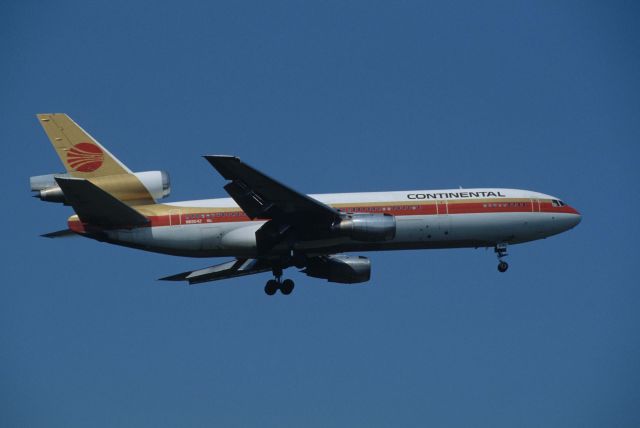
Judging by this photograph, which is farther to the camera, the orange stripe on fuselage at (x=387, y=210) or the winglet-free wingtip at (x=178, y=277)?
the winglet-free wingtip at (x=178, y=277)

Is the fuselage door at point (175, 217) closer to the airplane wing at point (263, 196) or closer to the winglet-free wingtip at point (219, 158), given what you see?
the airplane wing at point (263, 196)

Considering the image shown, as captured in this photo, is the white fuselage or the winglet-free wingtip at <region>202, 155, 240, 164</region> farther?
the white fuselage

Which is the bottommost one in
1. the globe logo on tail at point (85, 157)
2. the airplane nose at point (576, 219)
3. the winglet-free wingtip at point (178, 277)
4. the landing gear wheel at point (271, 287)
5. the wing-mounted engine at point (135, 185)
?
the landing gear wheel at point (271, 287)

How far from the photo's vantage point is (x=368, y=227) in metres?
45.5

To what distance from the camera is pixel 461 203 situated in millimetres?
49531

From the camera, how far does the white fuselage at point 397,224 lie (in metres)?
→ 47.4

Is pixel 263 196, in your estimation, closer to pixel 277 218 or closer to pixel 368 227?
pixel 277 218

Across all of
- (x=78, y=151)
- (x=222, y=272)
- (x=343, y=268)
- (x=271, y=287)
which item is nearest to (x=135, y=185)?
(x=78, y=151)

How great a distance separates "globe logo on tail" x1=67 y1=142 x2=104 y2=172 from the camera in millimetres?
48469

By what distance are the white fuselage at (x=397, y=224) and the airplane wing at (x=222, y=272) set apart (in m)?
4.84

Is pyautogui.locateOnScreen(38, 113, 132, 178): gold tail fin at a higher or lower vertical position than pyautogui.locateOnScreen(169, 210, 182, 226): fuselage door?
higher

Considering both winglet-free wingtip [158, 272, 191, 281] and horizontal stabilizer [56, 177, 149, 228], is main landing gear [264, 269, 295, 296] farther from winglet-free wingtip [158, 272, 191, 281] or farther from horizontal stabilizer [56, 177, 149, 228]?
horizontal stabilizer [56, 177, 149, 228]

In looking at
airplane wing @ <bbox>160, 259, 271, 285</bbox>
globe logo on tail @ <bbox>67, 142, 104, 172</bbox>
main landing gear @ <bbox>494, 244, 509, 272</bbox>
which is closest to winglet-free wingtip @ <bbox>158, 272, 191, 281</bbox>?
airplane wing @ <bbox>160, 259, 271, 285</bbox>

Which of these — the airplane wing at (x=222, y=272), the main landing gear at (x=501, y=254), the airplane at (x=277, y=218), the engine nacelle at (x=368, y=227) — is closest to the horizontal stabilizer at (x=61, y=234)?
the airplane at (x=277, y=218)
